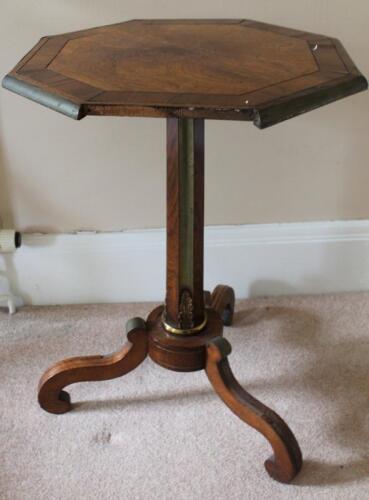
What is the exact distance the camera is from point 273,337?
133cm

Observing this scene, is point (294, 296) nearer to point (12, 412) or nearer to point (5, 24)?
point (12, 412)

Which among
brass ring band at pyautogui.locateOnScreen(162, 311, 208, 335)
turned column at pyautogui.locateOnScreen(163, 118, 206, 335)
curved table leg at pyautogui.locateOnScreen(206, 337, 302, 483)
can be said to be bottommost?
curved table leg at pyautogui.locateOnScreen(206, 337, 302, 483)

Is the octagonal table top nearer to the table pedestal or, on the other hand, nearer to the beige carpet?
the table pedestal

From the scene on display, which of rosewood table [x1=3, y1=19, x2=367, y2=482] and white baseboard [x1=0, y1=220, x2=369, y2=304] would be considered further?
white baseboard [x1=0, y1=220, x2=369, y2=304]

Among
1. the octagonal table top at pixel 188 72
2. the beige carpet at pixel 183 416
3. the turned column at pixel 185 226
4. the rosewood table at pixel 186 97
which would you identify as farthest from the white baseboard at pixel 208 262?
the octagonal table top at pixel 188 72

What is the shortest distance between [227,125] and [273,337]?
0.49 meters

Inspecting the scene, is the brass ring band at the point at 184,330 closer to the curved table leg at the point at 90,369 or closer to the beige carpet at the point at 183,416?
the curved table leg at the point at 90,369

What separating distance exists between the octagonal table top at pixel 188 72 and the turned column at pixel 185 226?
11 centimetres

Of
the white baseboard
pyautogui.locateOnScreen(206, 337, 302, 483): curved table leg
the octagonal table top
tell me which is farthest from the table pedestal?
the white baseboard

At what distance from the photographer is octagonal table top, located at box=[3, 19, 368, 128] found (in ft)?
2.34

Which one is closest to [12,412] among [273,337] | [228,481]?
[228,481]

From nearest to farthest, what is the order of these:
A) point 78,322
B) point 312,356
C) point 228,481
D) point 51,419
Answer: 1. point 228,481
2. point 51,419
3. point 312,356
4. point 78,322

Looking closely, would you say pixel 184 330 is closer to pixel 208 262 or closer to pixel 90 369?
pixel 90 369

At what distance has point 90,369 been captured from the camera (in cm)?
110
